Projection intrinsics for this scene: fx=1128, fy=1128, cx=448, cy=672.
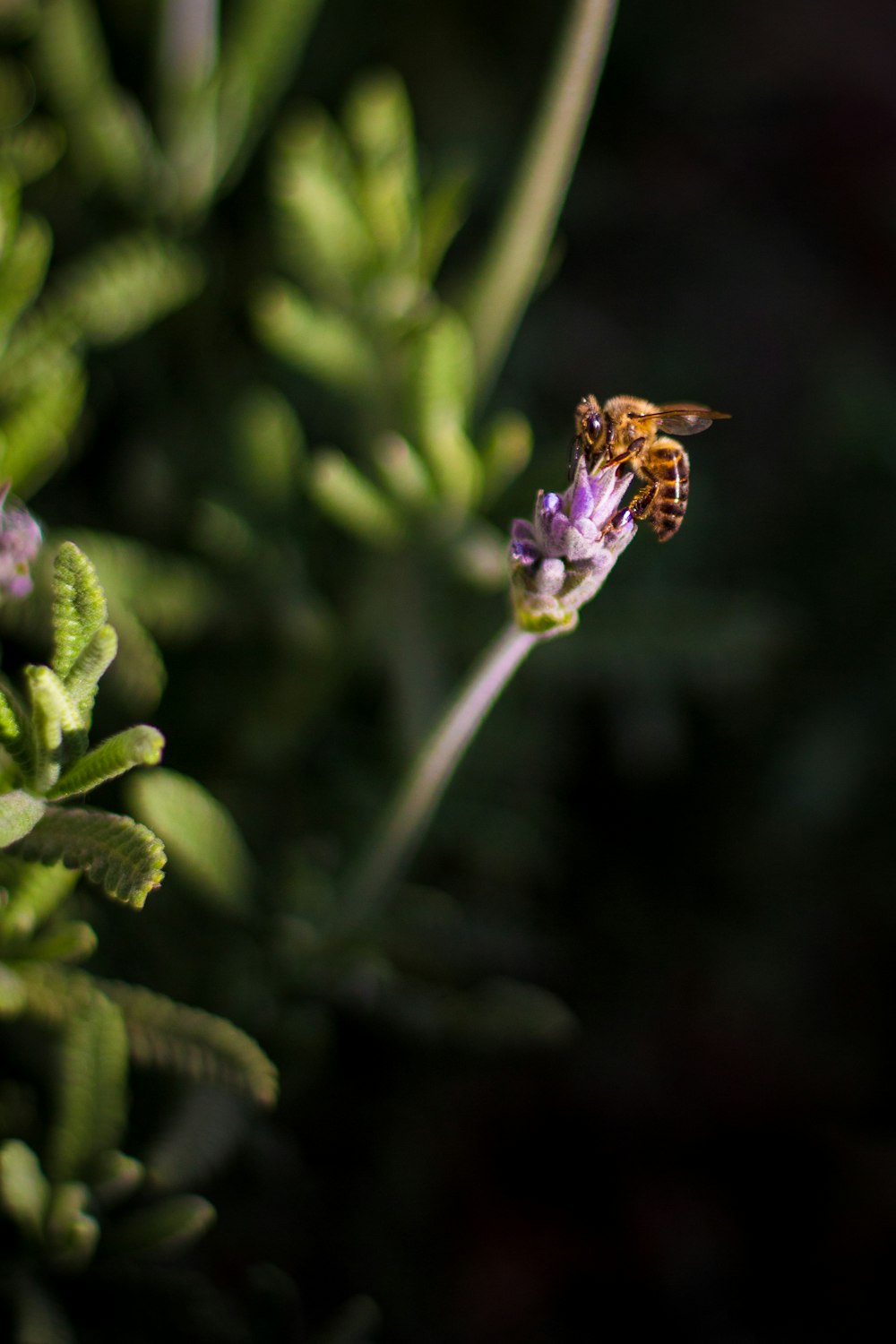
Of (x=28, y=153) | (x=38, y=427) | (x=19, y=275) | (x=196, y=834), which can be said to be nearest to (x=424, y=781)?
(x=196, y=834)

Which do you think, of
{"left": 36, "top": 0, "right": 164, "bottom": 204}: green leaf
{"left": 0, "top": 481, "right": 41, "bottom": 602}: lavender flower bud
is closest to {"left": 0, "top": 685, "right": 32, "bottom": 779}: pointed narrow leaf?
{"left": 0, "top": 481, "right": 41, "bottom": 602}: lavender flower bud

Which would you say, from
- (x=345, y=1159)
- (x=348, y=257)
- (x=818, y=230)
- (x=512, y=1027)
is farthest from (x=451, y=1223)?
(x=818, y=230)

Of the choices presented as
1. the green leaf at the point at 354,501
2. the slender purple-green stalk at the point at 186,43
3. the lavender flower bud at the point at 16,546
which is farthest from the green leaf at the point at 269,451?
the lavender flower bud at the point at 16,546

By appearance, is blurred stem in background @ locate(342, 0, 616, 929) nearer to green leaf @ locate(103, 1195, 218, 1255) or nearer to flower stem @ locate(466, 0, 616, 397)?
flower stem @ locate(466, 0, 616, 397)

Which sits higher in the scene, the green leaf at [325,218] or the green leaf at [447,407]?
the green leaf at [325,218]

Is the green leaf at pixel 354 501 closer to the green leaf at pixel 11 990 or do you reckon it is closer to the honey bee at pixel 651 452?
the honey bee at pixel 651 452

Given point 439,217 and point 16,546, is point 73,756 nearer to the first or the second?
point 16,546
